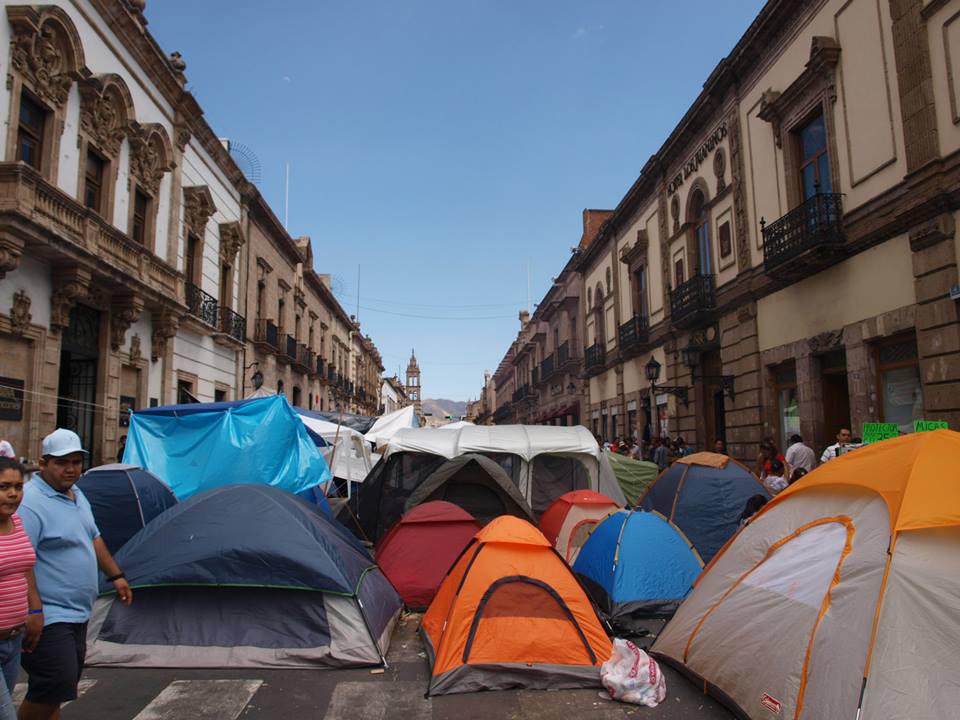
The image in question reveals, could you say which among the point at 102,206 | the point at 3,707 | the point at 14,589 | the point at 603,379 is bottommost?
the point at 3,707

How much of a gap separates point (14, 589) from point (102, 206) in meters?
12.4

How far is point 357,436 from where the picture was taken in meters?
16.0

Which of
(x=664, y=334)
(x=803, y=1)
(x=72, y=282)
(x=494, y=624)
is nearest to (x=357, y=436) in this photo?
(x=72, y=282)

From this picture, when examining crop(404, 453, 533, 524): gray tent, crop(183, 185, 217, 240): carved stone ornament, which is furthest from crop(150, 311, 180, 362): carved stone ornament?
crop(404, 453, 533, 524): gray tent

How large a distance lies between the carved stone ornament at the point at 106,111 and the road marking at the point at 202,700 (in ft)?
36.7

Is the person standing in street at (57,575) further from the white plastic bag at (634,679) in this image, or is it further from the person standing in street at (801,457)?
the person standing in street at (801,457)

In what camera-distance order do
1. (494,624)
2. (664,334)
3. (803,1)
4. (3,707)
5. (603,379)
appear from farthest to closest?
(603,379)
(664,334)
(803,1)
(494,624)
(3,707)

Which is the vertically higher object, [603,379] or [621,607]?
[603,379]

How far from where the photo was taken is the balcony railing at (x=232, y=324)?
19844mm

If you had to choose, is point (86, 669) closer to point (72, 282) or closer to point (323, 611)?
point (323, 611)

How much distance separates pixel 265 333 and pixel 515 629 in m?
19.8

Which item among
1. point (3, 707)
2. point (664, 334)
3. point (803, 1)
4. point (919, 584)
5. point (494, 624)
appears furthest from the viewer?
point (664, 334)

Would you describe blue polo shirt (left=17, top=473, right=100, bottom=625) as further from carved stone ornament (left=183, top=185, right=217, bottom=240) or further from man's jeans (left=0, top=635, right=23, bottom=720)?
carved stone ornament (left=183, top=185, right=217, bottom=240)

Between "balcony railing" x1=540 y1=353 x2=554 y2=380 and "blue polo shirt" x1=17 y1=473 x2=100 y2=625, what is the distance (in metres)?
32.9
